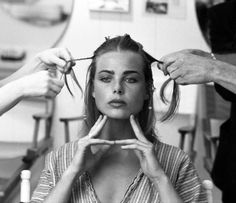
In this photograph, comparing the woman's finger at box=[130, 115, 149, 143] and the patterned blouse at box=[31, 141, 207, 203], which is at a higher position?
the woman's finger at box=[130, 115, 149, 143]

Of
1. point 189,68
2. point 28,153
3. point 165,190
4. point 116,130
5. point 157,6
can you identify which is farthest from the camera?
point 157,6

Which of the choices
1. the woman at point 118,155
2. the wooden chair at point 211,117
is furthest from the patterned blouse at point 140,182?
the wooden chair at point 211,117

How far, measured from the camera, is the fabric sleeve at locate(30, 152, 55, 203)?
1.37 meters

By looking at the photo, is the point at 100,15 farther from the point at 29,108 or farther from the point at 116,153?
the point at 116,153

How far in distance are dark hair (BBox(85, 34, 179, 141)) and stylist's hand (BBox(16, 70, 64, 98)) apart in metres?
0.25

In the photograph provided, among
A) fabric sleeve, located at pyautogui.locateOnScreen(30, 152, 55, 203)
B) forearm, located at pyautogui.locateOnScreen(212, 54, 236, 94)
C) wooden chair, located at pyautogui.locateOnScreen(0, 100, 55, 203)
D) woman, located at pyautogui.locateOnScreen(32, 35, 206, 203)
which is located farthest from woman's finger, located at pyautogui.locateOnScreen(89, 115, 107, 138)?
wooden chair, located at pyautogui.locateOnScreen(0, 100, 55, 203)

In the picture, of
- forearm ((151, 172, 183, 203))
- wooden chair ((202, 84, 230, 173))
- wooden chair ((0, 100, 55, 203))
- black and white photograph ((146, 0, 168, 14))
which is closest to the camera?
forearm ((151, 172, 183, 203))

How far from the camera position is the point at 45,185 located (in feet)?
4.58

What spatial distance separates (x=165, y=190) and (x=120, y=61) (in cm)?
44

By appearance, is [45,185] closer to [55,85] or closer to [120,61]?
[55,85]

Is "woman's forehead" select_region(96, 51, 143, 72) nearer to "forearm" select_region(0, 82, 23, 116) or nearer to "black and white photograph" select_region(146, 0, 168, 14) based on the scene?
"forearm" select_region(0, 82, 23, 116)

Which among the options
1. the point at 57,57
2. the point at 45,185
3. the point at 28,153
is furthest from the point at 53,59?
the point at 28,153

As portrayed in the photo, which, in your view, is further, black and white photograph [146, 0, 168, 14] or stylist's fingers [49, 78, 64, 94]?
black and white photograph [146, 0, 168, 14]

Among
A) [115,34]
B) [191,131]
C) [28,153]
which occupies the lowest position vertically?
[28,153]
